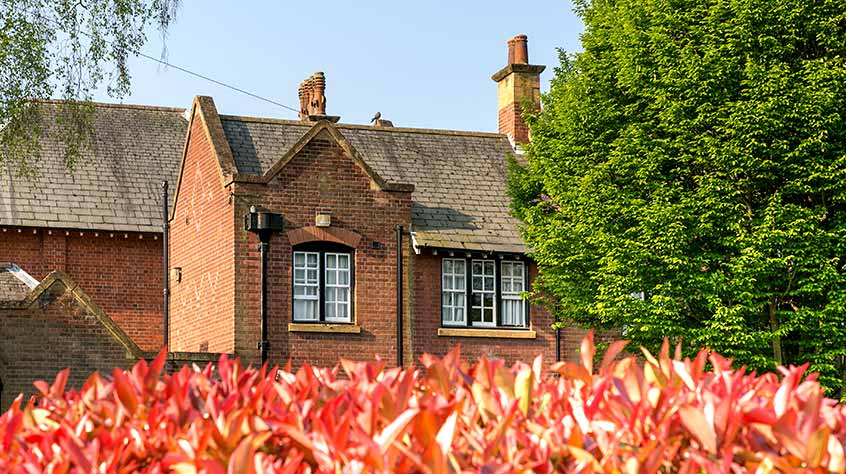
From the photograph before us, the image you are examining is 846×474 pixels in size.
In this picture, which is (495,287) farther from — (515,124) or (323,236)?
(515,124)

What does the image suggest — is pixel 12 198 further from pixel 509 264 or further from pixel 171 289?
pixel 509 264

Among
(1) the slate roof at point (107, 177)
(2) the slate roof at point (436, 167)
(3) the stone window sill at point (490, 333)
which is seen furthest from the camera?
(1) the slate roof at point (107, 177)

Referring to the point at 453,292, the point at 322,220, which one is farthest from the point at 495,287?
the point at 322,220

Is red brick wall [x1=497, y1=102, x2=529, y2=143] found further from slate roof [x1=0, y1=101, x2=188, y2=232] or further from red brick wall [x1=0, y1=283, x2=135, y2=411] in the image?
red brick wall [x1=0, y1=283, x2=135, y2=411]

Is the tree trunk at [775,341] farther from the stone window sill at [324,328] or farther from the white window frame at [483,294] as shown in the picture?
the stone window sill at [324,328]

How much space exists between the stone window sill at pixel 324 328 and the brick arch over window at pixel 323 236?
1.85 m

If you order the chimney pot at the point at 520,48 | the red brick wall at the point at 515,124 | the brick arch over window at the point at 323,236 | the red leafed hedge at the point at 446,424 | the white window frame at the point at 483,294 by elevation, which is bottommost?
the red leafed hedge at the point at 446,424

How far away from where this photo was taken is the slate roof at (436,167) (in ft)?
98.8

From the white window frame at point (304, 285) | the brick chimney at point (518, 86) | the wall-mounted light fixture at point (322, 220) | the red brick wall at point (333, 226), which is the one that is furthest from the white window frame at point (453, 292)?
the brick chimney at point (518, 86)

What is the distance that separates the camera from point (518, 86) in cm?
3544

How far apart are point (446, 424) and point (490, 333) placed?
84.1 ft

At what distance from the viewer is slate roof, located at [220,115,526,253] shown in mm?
30109

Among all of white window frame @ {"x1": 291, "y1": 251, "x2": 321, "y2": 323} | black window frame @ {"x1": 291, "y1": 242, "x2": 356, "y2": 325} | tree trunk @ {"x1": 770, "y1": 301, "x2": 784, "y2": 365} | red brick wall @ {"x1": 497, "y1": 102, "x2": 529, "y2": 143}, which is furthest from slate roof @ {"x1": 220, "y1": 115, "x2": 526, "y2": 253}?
tree trunk @ {"x1": 770, "y1": 301, "x2": 784, "y2": 365}

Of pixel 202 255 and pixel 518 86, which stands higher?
pixel 518 86
